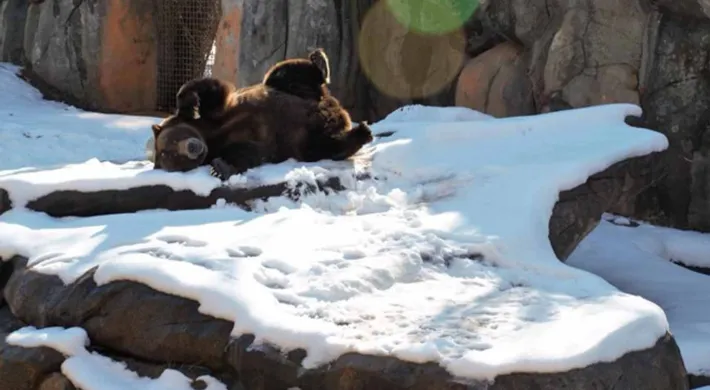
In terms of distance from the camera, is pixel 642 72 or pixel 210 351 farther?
pixel 642 72

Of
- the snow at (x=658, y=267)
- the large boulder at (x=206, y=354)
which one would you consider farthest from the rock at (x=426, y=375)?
the snow at (x=658, y=267)

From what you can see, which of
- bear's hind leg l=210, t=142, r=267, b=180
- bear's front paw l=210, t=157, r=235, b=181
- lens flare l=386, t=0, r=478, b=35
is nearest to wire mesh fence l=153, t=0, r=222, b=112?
lens flare l=386, t=0, r=478, b=35

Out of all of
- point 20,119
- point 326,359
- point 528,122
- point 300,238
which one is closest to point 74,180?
point 300,238

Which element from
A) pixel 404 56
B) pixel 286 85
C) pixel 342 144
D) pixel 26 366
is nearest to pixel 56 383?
pixel 26 366

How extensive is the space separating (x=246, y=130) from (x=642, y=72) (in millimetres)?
4254

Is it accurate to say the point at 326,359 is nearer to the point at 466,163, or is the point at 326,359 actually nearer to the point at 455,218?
the point at 455,218

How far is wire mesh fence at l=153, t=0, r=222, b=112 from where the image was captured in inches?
488

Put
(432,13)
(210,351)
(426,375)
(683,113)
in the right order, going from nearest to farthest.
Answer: (426,375)
(210,351)
(683,113)
(432,13)

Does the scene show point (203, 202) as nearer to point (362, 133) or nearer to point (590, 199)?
point (362, 133)

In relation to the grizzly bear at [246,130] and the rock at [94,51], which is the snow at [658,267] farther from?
the rock at [94,51]

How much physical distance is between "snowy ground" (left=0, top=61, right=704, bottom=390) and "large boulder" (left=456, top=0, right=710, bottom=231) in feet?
7.95

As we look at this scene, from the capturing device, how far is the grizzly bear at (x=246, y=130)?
4.76 m

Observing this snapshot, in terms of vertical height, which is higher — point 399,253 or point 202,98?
point 202,98

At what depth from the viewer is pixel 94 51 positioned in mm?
11750
